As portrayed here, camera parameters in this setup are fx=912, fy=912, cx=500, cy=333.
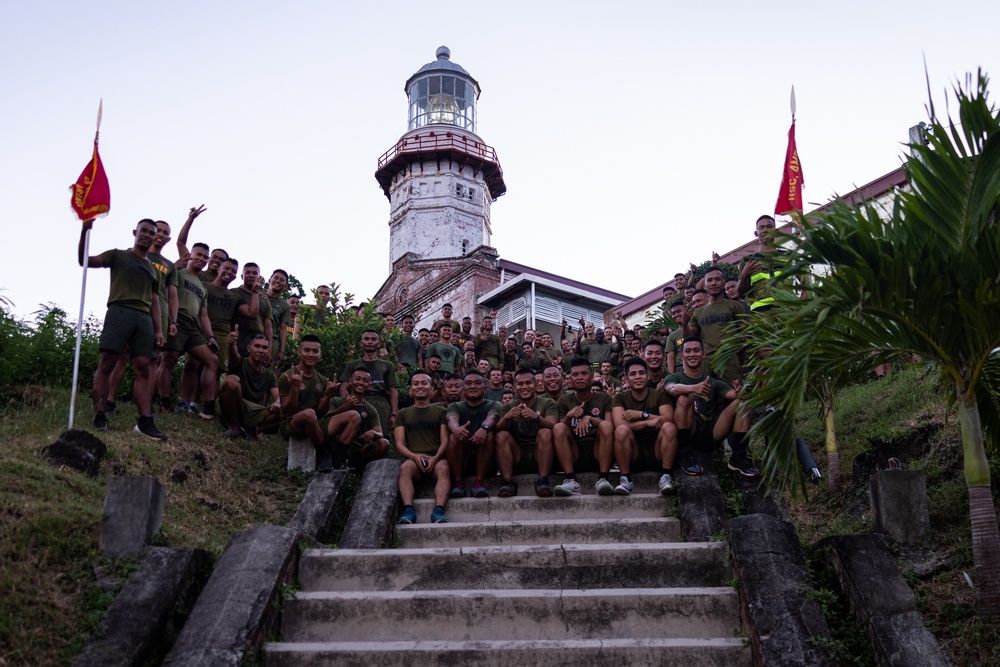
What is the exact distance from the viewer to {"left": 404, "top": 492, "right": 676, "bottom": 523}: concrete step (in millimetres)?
7246

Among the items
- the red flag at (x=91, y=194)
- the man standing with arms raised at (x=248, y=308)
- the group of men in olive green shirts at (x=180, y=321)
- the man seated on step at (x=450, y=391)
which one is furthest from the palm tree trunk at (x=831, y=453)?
the red flag at (x=91, y=194)

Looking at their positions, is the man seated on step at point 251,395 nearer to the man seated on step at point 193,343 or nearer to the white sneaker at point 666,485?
the man seated on step at point 193,343

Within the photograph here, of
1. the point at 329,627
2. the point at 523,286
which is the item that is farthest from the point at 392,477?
the point at 523,286

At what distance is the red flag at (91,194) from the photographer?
8.88 metres

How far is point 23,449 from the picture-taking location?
7.12m

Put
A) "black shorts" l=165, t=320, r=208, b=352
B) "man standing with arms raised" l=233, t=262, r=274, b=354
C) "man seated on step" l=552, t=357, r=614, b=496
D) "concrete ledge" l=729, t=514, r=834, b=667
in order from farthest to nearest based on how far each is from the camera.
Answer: "man standing with arms raised" l=233, t=262, r=274, b=354 < "black shorts" l=165, t=320, r=208, b=352 < "man seated on step" l=552, t=357, r=614, b=496 < "concrete ledge" l=729, t=514, r=834, b=667

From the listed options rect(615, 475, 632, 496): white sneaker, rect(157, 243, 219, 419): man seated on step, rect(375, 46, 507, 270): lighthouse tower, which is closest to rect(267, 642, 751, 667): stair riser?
rect(615, 475, 632, 496): white sneaker

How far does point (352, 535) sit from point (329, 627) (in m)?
1.13

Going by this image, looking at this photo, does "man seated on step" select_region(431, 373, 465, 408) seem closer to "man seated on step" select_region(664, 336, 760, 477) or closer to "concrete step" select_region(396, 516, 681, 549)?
"man seated on step" select_region(664, 336, 760, 477)

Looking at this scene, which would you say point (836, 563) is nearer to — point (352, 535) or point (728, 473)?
point (728, 473)

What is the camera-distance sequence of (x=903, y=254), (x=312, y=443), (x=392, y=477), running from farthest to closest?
1. (x=312, y=443)
2. (x=392, y=477)
3. (x=903, y=254)

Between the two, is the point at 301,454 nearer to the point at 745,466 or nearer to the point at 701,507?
the point at 701,507

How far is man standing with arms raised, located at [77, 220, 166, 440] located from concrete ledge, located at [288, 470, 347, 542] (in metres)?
1.76

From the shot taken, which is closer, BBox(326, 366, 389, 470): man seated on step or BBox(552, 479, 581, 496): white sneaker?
BBox(552, 479, 581, 496): white sneaker
